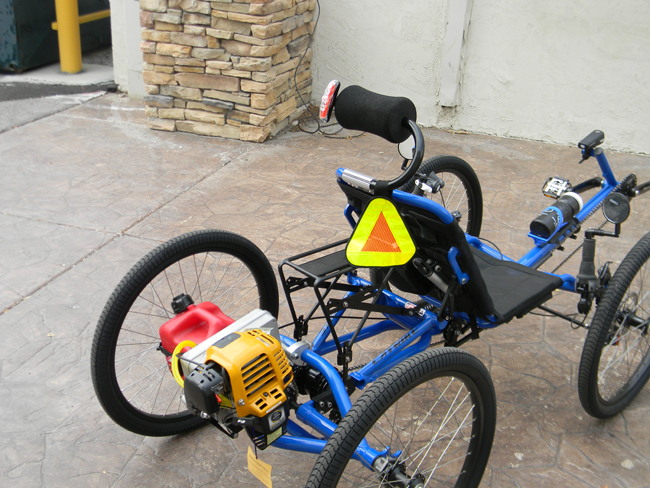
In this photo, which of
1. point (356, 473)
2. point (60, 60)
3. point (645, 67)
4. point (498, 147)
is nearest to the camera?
point (356, 473)

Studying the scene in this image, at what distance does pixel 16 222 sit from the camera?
392 centimetres

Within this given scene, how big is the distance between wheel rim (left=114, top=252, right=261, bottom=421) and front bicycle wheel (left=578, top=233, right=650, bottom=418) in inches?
51.6

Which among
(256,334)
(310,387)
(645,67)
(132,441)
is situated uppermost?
(645,67)

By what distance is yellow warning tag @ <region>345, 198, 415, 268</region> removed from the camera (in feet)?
6.61

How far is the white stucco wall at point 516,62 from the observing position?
5.09 meters

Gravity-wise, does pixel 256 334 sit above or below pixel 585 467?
above

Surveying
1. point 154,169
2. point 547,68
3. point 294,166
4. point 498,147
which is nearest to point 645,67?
point 547,68

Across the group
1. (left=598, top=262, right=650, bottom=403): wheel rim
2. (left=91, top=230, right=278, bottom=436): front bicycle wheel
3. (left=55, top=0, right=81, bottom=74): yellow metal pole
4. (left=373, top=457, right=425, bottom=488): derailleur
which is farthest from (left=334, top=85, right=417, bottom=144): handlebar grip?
(left=55, top=0, right=81, bottom=74): yellow metal pole

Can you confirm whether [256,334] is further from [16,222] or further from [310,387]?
[16,222]

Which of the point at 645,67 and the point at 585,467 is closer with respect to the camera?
the point at 585,467

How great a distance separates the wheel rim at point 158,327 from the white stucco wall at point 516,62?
3085 millimetres

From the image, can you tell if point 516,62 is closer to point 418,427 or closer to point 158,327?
point 158,327

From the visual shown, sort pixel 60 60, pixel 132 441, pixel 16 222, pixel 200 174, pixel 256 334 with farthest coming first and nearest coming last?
pixel 60 60
pixel 200 174
pixel 16 222
pixel 132 441
pixel 256 334

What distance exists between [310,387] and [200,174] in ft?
9.74
